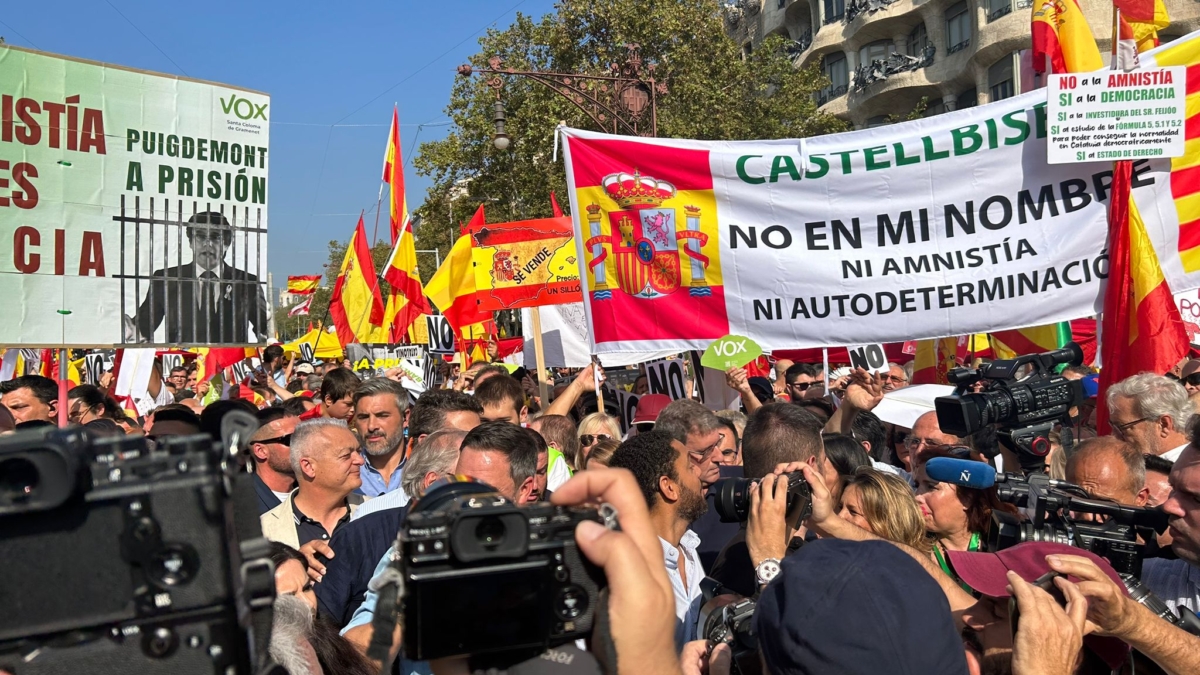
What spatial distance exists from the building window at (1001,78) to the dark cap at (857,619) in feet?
115

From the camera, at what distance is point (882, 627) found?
1945mm

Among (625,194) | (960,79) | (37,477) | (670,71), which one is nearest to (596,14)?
(670,71)

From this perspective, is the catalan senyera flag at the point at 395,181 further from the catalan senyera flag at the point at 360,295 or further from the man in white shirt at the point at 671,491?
the man in white shirt at the point at 671,491

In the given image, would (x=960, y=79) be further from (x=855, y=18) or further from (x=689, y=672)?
(x=689, y=672)

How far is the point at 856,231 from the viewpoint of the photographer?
6.26 metres

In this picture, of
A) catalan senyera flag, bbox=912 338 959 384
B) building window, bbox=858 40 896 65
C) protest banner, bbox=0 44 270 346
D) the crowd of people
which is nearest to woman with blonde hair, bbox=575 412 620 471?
the crowd of people

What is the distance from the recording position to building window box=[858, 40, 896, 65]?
41844mm

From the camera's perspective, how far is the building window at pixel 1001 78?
34188mm

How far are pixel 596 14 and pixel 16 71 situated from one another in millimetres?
23778

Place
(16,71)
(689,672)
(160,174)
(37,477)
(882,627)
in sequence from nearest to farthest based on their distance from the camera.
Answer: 1. (37,477)
2. (882,627)
3. (689,672)
4. (16,71)
5. (160,174)

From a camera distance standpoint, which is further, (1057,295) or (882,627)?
(1057,295)

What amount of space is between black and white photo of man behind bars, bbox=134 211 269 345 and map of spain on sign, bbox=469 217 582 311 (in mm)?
4494

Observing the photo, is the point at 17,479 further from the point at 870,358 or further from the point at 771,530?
the point at 870,358

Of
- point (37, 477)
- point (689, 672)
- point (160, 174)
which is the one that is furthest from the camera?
point (160, 174)
